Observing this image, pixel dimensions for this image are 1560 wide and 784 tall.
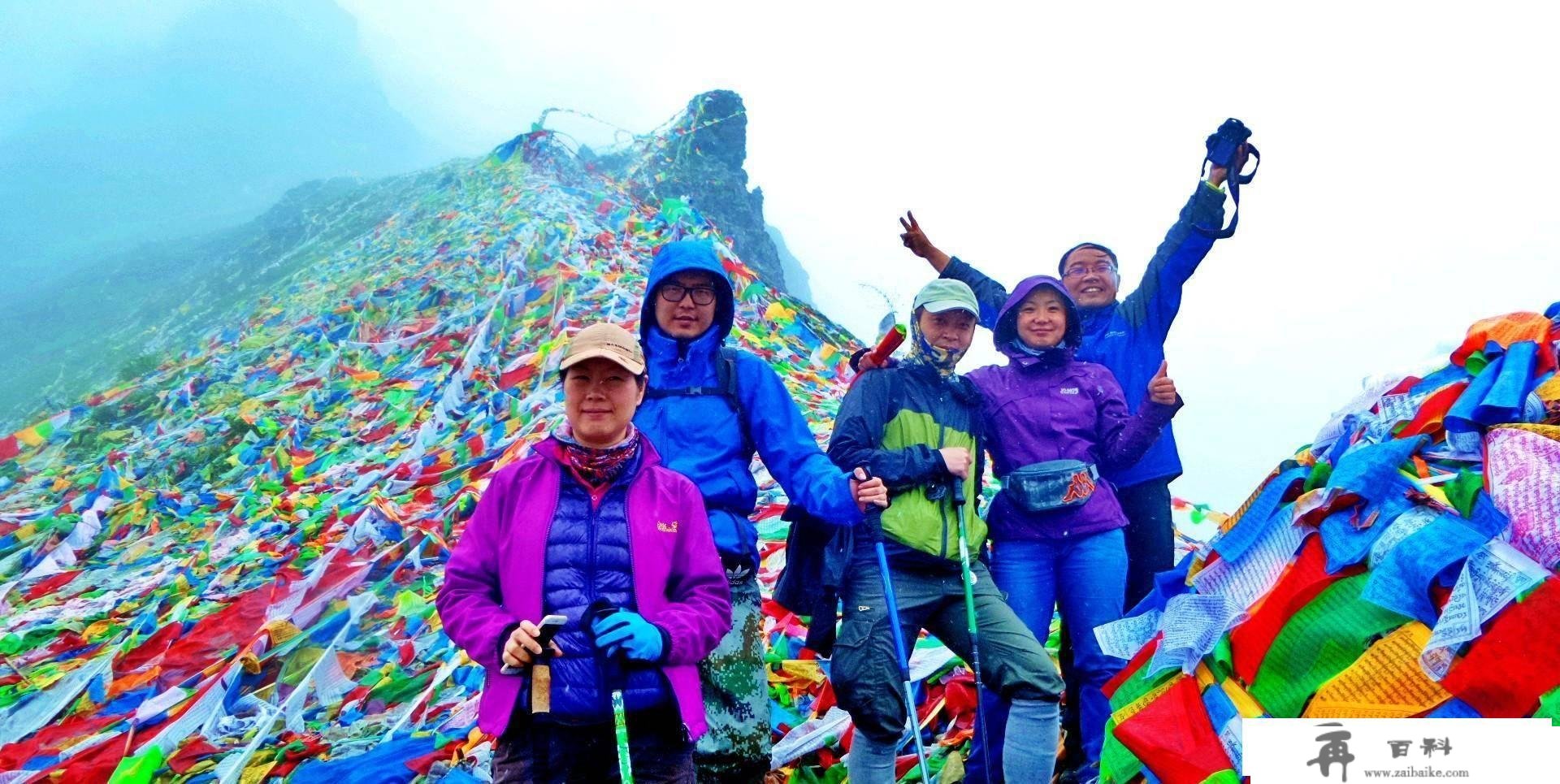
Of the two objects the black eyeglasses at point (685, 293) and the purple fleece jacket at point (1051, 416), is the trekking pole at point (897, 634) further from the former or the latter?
the black eyeglasses at point (685, 293)

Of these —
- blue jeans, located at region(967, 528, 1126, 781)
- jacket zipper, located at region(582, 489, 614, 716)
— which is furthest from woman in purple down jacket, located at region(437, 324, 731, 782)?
blue jeans, located at region(967, 528, 1126, 781)

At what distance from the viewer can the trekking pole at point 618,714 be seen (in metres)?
2.58

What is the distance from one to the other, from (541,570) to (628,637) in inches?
15.0

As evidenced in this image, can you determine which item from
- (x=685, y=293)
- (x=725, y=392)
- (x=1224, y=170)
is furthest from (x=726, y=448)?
(x=1224, y=170)

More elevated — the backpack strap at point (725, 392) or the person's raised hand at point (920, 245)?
the person's raised hand at point (920, 245)

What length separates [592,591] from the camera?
9.00ft

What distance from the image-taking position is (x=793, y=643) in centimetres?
582

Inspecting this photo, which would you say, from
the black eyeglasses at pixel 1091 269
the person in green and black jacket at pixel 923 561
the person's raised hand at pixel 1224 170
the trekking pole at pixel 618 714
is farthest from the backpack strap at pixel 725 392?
the person's raised hand at pixel 1224 170

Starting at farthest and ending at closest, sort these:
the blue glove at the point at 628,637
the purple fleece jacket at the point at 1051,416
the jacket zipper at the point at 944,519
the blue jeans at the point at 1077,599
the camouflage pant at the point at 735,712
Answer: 1. the purple fleece jacket at the point at 1051,416
2. the blue jeans at the point at 1077,599
3. the jacket zipper at the point at 944,519
4. the camouflage pant at the point at 735,712
5. the blue glove at the point at 628,637

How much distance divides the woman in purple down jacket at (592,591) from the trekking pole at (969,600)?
3.86 feet

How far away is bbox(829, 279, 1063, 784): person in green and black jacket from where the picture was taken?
3.28m

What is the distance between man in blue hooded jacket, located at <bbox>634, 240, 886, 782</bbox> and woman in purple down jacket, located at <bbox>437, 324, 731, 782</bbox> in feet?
1.13

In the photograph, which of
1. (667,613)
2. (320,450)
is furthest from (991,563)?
(320,450)

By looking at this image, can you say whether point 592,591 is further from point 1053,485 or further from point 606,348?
point 1053,485
